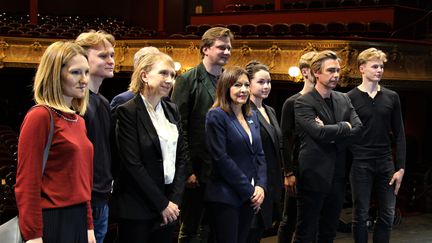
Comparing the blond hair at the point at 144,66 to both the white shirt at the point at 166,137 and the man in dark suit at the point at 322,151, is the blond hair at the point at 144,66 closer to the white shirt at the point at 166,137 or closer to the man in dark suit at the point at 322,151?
the white shirt at the point at 166,137

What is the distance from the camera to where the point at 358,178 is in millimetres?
4363

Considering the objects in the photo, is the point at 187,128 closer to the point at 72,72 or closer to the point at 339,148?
the point at 339,148

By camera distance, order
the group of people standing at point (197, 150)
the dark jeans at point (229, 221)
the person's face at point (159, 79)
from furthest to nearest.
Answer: the dark jeans at point (229, 221), the person's face at point (159, 79), the group of people standing at point (197, 150)

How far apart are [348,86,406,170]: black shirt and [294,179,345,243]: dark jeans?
342mm

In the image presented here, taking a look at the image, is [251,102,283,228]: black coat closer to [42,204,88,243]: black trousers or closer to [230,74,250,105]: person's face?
[230,74,250,105]: person's face

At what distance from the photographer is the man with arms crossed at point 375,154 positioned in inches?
172

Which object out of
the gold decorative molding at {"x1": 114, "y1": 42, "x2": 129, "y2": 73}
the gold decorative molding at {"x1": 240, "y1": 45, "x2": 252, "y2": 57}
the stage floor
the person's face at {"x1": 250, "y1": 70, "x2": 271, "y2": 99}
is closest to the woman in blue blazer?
the person's face at {"x1": 250, "y1": 70, "x2": 271, "y2": 99}

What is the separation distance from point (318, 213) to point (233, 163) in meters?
0.89

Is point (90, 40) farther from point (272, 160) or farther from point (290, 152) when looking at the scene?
Answer: point (290, 152)

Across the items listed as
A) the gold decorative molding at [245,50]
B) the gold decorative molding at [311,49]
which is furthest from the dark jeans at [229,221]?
the gold decorative molding at [245,50]

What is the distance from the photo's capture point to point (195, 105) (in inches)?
155

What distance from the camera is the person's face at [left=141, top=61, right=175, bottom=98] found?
10.5ft

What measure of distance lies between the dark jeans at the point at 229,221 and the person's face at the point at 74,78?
49.5 inches

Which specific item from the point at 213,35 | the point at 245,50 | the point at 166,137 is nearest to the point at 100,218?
the point at 166,137
